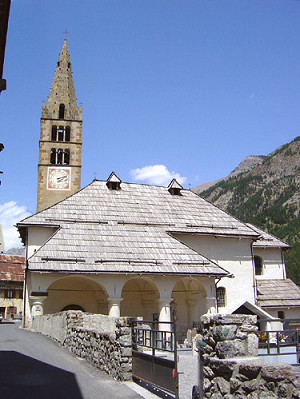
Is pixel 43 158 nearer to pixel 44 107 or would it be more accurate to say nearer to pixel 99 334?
pixel 44 107

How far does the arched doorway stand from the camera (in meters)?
28.0

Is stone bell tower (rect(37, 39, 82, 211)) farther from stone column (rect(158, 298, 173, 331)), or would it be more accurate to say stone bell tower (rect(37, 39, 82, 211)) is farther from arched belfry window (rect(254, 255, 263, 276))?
arched belfry window (rect(254, 255, 263, 276))

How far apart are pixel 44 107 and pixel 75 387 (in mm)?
34693

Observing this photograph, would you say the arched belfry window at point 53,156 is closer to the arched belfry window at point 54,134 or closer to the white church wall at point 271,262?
the arched belfry window at point 54,134

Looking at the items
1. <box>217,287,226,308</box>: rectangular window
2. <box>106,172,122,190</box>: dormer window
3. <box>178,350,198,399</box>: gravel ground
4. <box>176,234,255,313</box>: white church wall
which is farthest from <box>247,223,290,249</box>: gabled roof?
<box>178,350,198,399</box>: gravel ground

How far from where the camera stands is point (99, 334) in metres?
13.2

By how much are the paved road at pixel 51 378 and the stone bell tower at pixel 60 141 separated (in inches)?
908

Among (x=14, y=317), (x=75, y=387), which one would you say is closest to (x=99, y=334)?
(x=75, y=387)

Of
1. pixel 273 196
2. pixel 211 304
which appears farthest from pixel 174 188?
pixel 273 196

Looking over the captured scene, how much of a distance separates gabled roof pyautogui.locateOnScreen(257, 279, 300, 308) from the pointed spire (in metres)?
23.1

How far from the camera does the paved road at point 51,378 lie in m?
9.36

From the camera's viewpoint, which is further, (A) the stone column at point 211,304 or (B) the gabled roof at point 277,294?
(B) the gabled roof at point 277,294

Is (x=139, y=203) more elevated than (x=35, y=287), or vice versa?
(x=139, y=203)

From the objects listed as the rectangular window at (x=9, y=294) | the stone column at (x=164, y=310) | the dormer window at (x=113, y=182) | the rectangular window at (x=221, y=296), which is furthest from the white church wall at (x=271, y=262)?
the rectangular window at (x=9, y=294)
